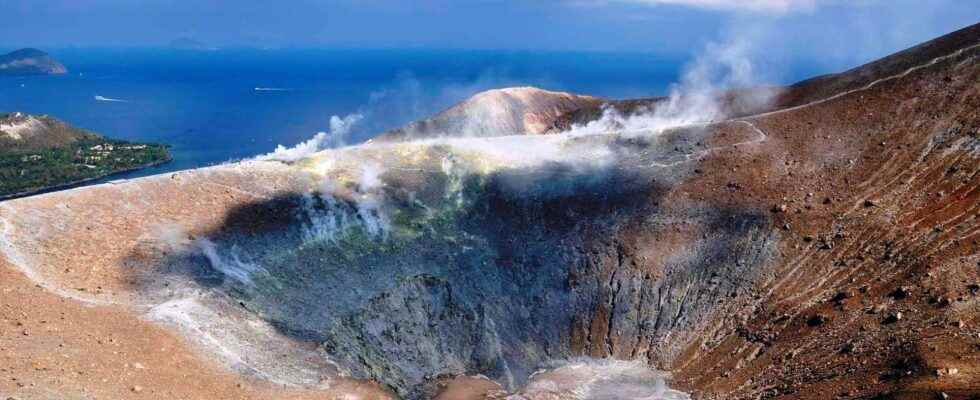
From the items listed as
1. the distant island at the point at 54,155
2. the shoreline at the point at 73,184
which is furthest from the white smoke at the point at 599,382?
the distant island at the point at 54,155

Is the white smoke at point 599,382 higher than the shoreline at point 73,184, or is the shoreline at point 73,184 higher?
the white smoke at point 599,382

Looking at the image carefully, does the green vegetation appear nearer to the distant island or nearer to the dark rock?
the distant island

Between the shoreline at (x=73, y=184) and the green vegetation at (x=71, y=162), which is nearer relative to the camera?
the shoreline at (x=73, y=184)

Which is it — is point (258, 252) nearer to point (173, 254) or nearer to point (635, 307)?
point (173, 254)

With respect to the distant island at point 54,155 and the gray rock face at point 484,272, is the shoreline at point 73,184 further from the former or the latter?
the gray rock face at point 484,272

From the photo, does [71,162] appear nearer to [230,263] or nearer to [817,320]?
[230,263]

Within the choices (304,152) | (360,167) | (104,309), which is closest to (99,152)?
(304,152)

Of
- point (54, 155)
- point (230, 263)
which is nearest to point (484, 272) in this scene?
point (230, 263)
